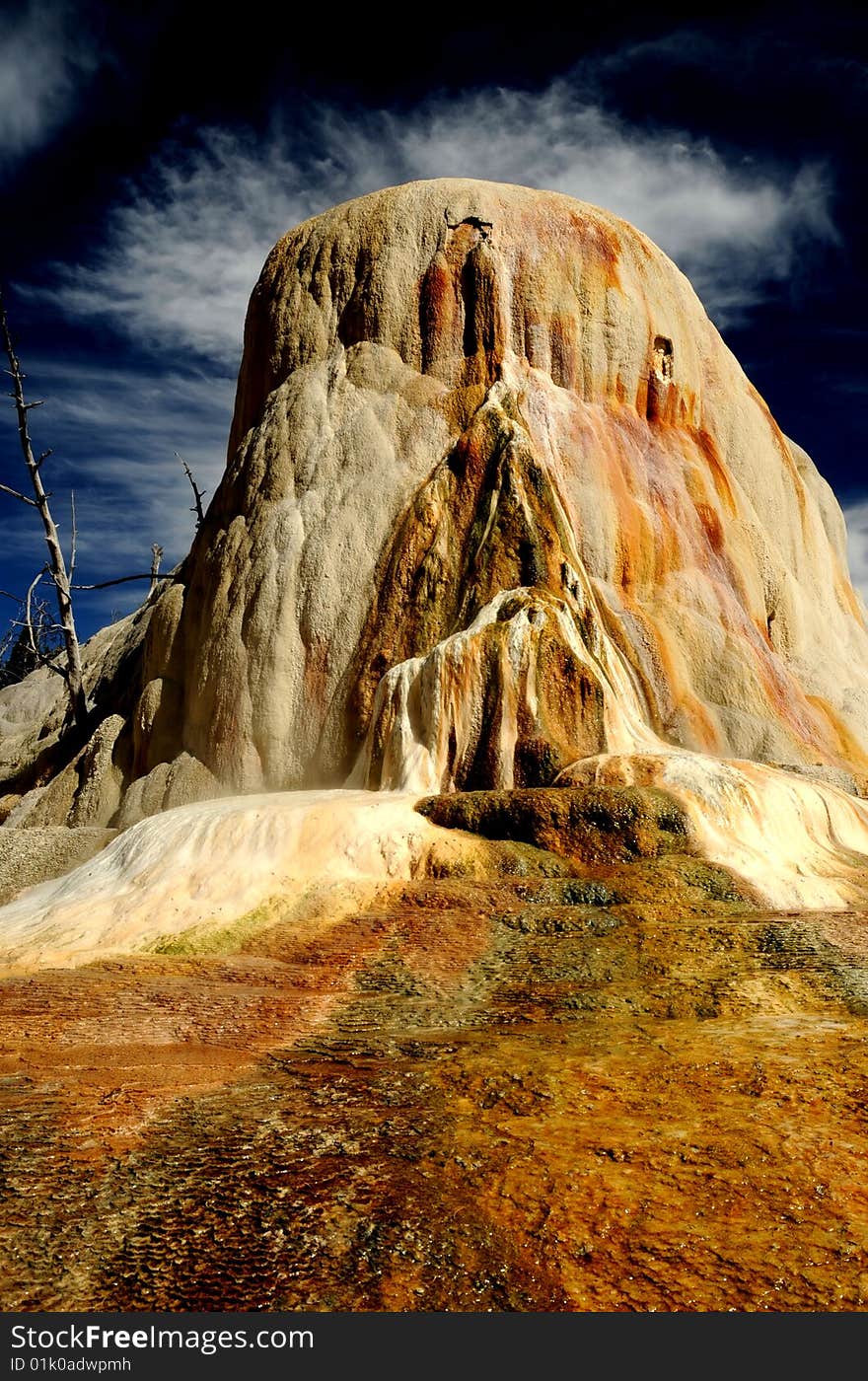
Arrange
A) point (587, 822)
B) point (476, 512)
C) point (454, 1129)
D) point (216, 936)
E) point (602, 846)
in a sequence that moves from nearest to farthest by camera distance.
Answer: point (454, 1129) → point (216, 936) → point (602, 846) → point (587, 822) → point (476, 512)

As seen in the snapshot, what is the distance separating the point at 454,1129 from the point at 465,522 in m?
9.31

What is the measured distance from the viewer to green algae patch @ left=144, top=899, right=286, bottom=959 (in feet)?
22.7

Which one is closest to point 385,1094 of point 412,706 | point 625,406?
point 412,706

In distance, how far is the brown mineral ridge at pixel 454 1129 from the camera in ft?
8.43

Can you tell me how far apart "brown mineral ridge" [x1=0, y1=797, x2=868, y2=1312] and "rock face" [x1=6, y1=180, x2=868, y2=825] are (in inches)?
177

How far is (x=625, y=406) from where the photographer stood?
13992 millimetres

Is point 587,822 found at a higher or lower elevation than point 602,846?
higher

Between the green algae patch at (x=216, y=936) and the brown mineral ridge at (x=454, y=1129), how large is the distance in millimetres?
587

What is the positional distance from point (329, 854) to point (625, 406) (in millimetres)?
8714

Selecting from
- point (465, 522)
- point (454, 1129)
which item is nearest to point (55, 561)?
point (465, 522)

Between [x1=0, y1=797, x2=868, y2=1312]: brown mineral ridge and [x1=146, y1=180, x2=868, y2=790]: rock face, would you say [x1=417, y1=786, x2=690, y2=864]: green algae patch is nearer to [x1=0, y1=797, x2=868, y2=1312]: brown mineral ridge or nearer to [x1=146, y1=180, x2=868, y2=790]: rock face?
[x1=0, y1=797, x2=868, y2=1312]: brown mineral ridge

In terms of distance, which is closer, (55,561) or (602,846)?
(602,846)

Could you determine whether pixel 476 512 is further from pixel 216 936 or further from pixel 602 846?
pixel 216 936

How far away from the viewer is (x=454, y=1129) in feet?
11.4
